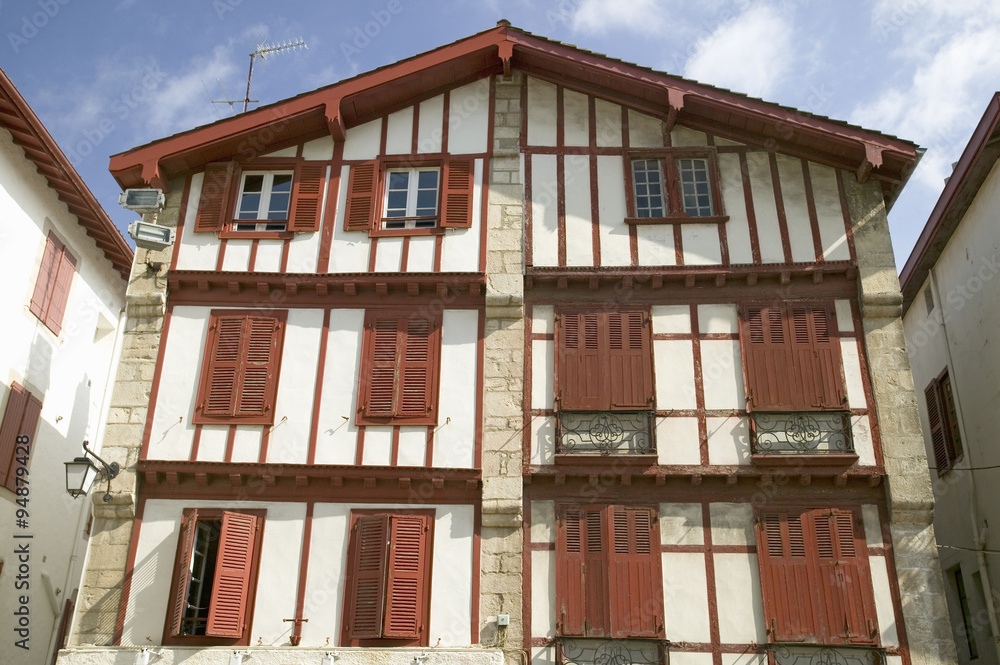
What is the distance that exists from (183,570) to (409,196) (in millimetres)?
6819

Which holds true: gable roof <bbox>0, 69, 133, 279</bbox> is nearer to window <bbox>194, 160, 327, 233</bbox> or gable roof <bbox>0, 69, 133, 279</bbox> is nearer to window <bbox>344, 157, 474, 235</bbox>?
window <bbox>194, 160, 327, 233</bbox>

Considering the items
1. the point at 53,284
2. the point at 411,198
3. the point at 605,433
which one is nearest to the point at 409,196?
the point at 411,198

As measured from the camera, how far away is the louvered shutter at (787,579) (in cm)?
1305

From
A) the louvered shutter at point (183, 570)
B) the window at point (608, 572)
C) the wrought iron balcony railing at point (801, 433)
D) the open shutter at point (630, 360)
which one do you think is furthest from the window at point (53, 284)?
the wrought iron balcony railing at point (801, 433)

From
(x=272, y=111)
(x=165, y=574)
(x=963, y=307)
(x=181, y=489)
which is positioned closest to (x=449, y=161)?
(x=272, y=111)

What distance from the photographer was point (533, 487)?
14125 mm

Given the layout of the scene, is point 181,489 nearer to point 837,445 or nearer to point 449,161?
point 449,161

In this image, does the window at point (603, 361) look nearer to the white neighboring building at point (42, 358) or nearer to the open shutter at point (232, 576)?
the open shutter at point (232, 576)

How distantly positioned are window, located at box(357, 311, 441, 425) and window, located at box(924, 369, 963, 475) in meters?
9.95

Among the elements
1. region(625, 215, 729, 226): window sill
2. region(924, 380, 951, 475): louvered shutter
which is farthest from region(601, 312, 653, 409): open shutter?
region(924, 380, 951, 475): louvered shutter

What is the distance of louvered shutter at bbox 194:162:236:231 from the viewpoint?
16.1 meters

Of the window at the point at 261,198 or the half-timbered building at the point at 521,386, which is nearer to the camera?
the half-timbered building at the point at 521,386

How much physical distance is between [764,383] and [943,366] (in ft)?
21.5

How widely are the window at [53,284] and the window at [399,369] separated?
23.2 ft
